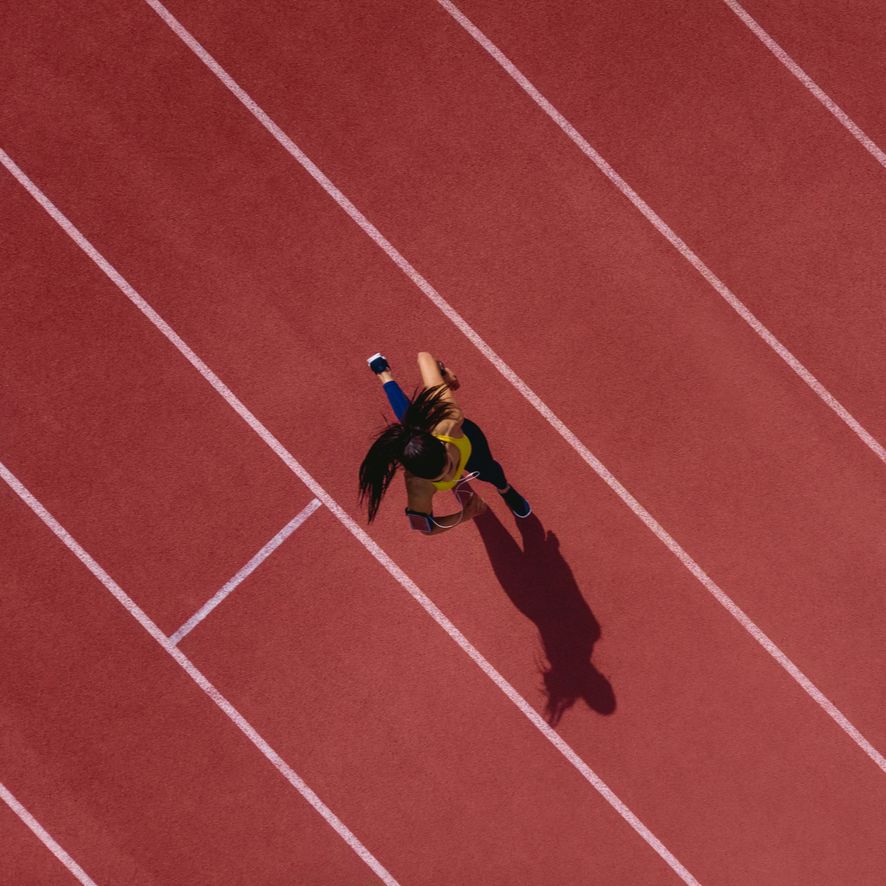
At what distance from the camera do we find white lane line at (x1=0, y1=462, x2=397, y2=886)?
6.82 metres

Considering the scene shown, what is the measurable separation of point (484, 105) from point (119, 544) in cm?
482

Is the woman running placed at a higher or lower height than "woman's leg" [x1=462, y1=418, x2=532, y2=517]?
higher

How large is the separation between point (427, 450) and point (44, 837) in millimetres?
4905

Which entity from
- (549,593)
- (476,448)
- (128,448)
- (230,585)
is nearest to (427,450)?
(476,448)

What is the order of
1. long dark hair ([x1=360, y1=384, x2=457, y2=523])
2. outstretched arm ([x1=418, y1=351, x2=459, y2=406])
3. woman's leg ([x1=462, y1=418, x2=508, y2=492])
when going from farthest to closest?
woman's leg ([x1=462, y1=418, x2=508, y2=492])
outstretched arm ([x1=418, y1=351, x2=459, y2=406])
long dark hair ([x1=360, y1=384, x2=457, y2=523])

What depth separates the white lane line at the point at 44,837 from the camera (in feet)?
22.2

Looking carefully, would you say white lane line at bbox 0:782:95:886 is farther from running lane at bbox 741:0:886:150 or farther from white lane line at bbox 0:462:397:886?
running lane at bbox 741:0:886:150

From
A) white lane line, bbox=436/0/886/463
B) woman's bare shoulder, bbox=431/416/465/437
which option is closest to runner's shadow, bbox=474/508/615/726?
woman's bare shoulder, bbox=431/416/465/437

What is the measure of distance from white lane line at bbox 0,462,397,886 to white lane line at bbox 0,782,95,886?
5.75 feet

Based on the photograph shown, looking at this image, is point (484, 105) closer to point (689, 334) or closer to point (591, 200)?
point (591, 200)

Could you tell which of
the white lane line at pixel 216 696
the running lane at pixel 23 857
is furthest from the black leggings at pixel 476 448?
the running lane at pixel 23 857

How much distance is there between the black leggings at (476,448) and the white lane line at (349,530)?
120 cm

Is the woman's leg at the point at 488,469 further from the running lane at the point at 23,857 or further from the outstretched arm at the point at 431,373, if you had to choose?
the running lane at the point at 23,857

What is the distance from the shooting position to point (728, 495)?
6.86 m
